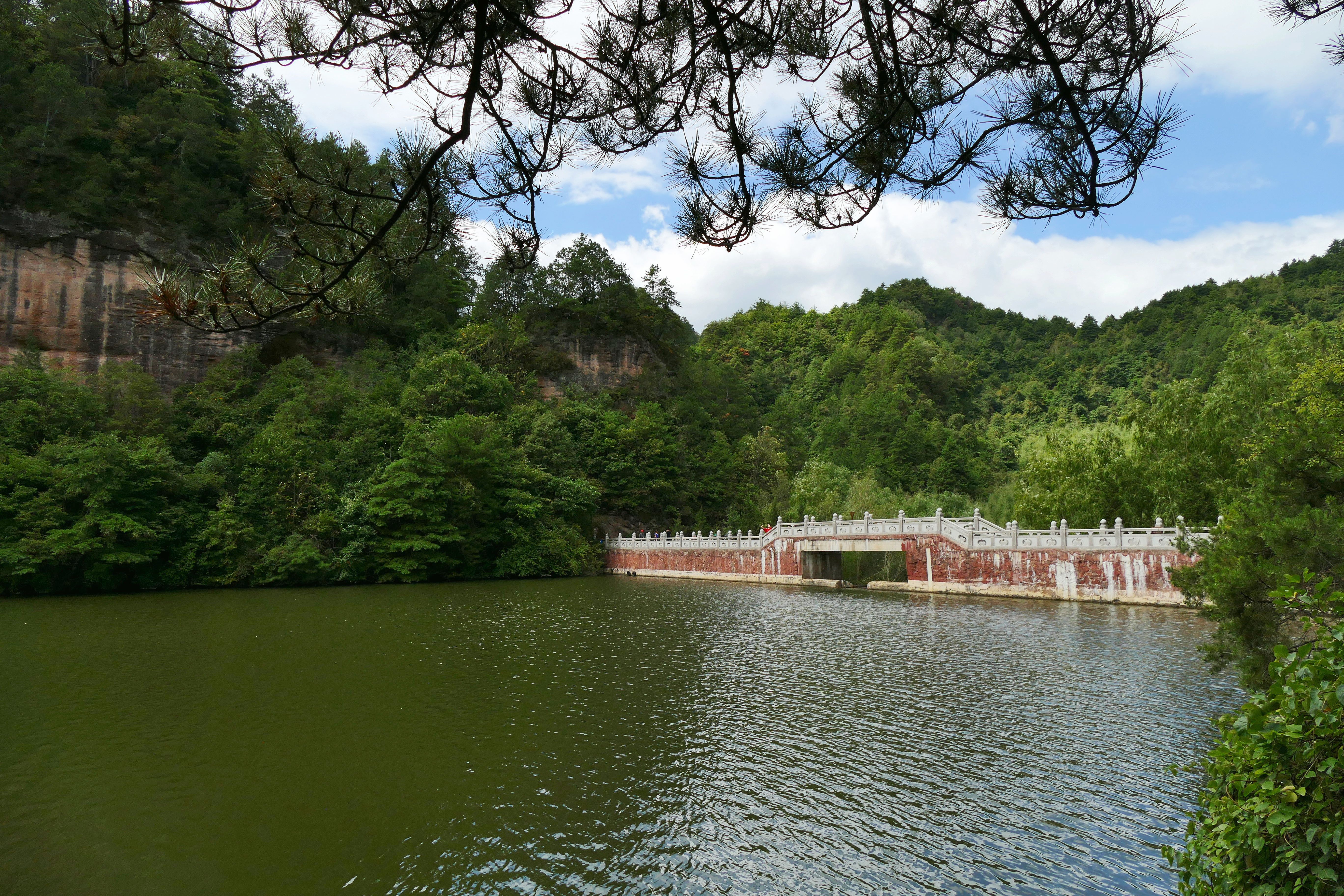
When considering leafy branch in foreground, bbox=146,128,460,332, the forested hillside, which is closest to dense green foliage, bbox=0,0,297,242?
the forested hillside

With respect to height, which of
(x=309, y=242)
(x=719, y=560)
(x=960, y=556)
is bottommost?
(x=719, y=560)

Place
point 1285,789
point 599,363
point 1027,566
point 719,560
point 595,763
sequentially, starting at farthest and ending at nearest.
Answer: point 599,363 → point 719,560 → point 1027,566 → point 595,763 → point 1285,789

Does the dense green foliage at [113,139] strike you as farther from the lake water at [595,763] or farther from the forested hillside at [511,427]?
the lake water at [595,763]

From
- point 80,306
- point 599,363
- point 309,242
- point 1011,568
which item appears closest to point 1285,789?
point 309,242

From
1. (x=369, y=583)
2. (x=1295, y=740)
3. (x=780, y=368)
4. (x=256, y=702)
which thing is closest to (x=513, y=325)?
(x=369, y=583)

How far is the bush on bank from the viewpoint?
2.89 metres

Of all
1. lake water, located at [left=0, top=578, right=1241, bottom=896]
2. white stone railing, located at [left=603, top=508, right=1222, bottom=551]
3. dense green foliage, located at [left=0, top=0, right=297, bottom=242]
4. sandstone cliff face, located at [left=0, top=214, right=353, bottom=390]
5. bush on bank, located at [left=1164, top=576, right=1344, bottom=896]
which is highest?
dense green foliage, located at [left=0, top=0, right=297, bottom=242]

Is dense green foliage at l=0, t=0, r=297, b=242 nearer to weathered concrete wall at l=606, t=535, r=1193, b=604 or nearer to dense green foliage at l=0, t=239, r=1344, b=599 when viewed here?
dense green foliage at l=0, t=239, r=1344, b=599

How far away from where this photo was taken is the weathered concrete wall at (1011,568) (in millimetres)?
21703

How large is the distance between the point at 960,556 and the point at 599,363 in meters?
30.0

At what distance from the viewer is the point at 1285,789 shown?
2918mm

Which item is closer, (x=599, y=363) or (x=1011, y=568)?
(x=1011, y=568)

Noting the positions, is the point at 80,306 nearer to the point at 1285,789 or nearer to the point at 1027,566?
the point at 1027,566

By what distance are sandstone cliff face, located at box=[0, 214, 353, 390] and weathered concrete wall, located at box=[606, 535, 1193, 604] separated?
95.3 feet
